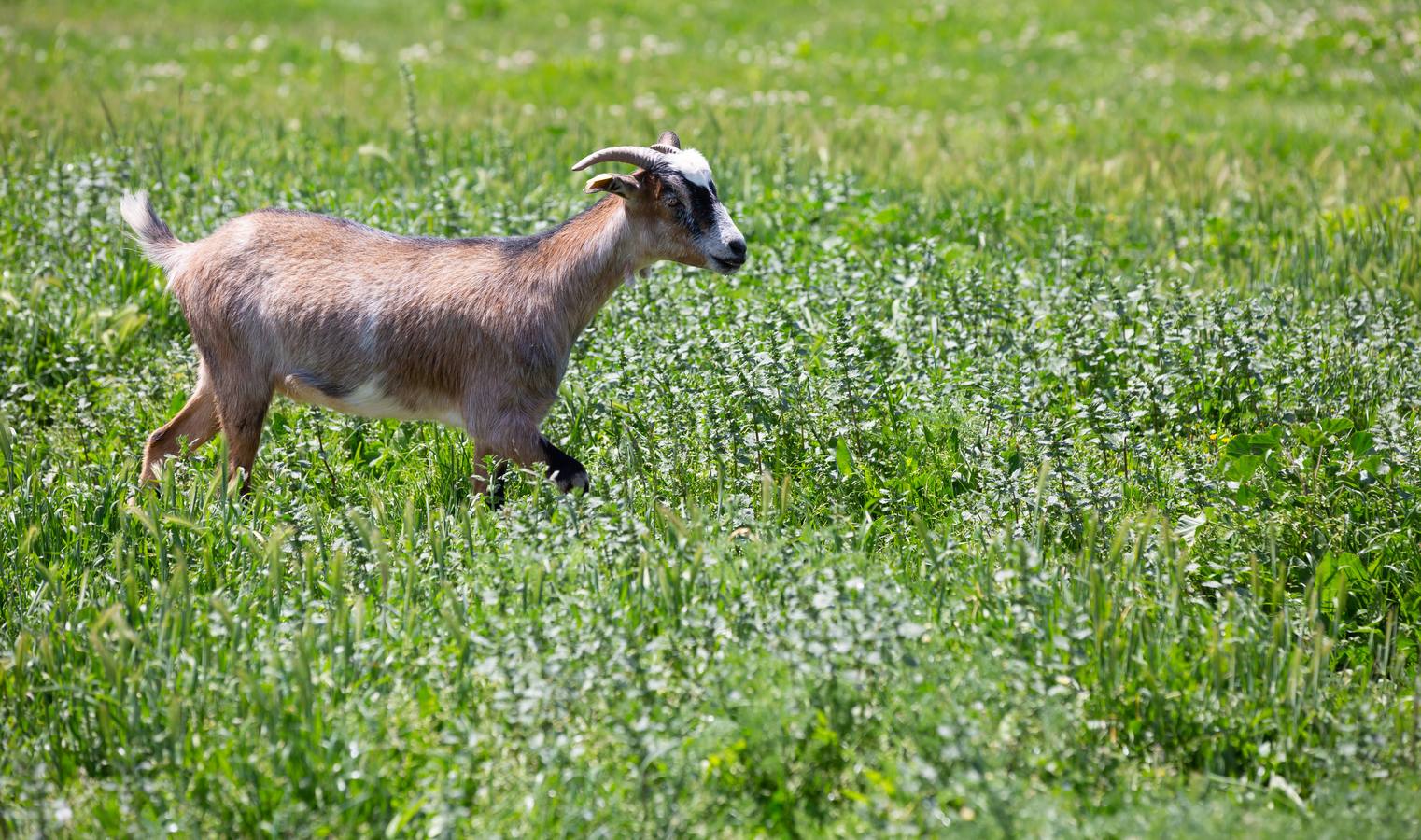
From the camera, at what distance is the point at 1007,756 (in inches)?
149

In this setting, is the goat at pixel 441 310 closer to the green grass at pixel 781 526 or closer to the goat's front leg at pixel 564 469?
the goat's front leg at pixel 564 469

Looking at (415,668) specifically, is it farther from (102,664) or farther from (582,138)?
(582,138)

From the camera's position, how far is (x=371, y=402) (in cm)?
573

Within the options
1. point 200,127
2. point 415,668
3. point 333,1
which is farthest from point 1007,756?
point 333,1

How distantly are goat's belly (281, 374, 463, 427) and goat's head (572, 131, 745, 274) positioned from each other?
1.17m

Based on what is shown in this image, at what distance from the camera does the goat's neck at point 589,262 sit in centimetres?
563

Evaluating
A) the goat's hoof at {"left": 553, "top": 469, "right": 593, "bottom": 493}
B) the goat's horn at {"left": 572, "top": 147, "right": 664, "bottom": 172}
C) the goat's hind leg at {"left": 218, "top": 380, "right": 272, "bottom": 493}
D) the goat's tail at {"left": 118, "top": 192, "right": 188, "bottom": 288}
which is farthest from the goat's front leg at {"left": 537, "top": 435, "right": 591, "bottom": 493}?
the goat's tail at {"left": 118, "top": 192, "right": 188, "bottom": 288}

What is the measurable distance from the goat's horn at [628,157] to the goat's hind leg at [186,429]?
2.17m

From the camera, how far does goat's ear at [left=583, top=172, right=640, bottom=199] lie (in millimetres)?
5367

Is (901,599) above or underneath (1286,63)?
underneath

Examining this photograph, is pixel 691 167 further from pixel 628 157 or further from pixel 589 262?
pixel 589 262

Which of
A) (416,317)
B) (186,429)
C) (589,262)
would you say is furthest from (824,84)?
(186,429)

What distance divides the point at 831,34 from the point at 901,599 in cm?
1614

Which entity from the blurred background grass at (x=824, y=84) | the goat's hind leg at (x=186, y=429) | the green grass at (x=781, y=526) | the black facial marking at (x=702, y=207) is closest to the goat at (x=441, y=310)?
the black facial marking at (x=702, y=207)
